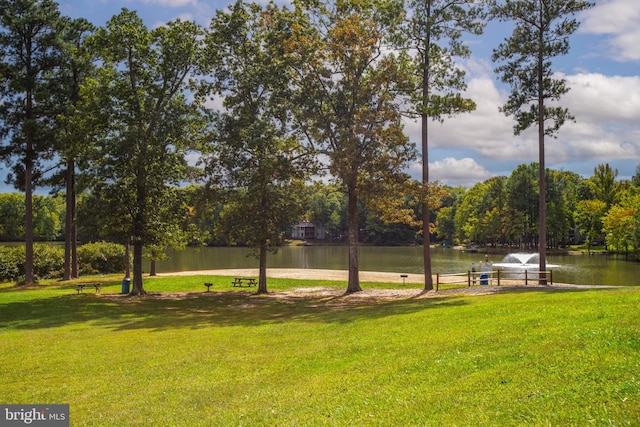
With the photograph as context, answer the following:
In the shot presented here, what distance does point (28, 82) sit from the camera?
2942cm

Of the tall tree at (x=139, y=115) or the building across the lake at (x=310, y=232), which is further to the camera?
the building across the lake at (x=310, y=232)

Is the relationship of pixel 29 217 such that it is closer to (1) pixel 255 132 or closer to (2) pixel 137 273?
(2) pixel 137 273

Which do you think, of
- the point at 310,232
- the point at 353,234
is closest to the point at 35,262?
the point at 353,234

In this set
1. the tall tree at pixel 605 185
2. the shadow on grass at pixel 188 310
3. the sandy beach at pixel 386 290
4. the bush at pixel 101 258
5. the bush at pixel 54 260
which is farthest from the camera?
the tall tree at pixel 605 185

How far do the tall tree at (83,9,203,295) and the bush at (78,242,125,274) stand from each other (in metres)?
16.0

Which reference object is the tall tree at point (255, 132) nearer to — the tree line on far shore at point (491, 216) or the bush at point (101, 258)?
the tree line on far shore at point (491, 216)

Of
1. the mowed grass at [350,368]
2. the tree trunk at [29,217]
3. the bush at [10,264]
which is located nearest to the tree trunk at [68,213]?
the tree trunk at [29,217]

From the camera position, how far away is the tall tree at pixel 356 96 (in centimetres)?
2441

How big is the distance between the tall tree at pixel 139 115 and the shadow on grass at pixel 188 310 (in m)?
3.91

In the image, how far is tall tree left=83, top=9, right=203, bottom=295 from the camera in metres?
25.5

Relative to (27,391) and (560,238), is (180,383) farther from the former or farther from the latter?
(560,238)

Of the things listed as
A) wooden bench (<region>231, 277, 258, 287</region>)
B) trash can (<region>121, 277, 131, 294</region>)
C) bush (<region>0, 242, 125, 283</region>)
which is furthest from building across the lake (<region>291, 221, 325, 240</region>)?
trash can (<region>121, 277, 131, 294</region>)

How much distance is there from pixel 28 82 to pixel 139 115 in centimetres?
891

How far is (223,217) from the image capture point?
2809cm
